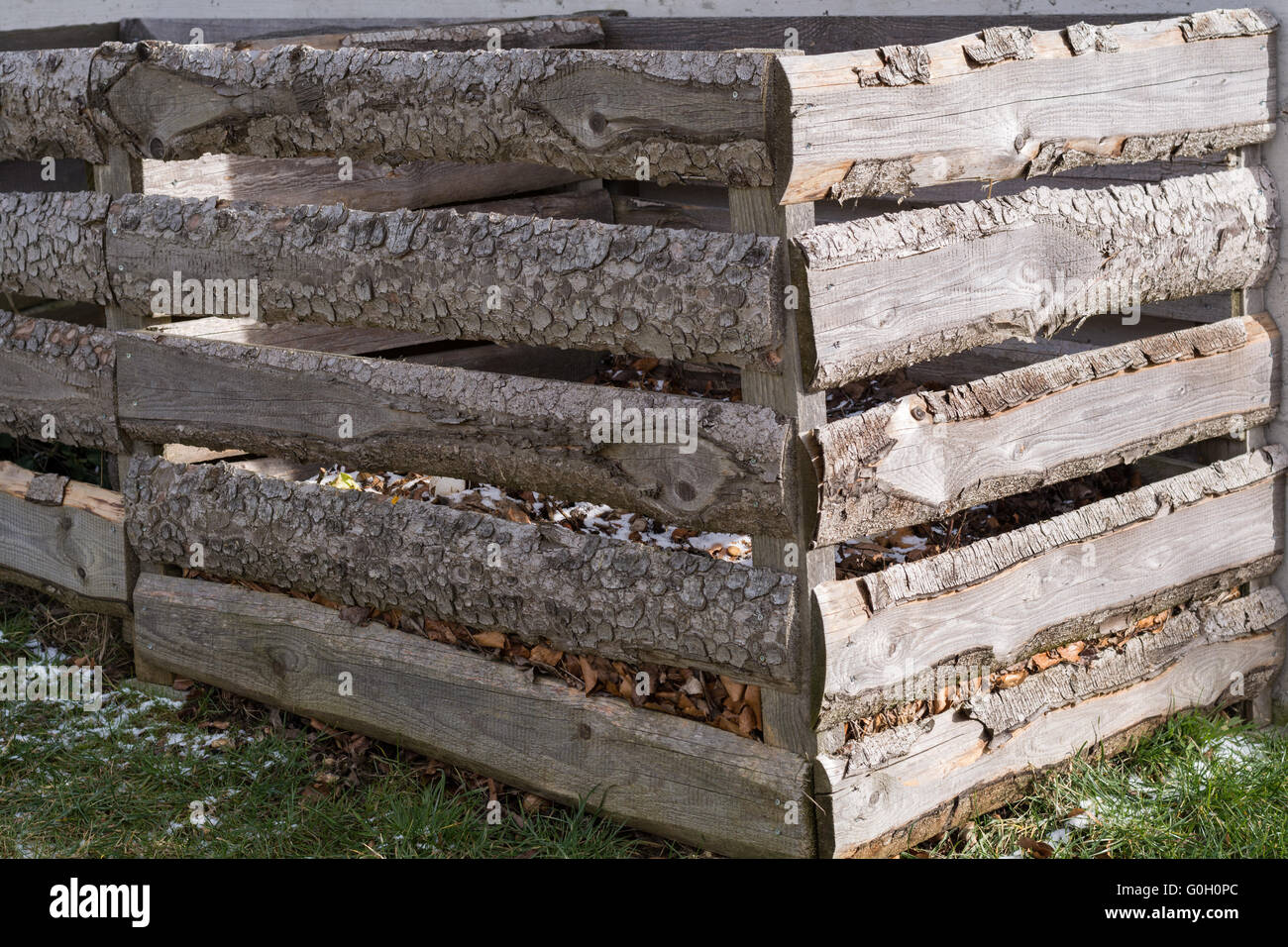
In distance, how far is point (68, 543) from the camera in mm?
4574

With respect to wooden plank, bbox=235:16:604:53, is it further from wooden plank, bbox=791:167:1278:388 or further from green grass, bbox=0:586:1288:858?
green grass, bbox=0:586:1288:858

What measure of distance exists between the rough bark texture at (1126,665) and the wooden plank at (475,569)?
74 cm

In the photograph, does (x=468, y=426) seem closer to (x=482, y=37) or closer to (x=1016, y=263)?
(x=1016, y=263)

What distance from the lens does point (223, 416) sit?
160 inches

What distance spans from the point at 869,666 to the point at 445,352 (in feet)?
9.13

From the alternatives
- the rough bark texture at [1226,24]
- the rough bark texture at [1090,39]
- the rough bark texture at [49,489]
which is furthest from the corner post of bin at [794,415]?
the rough bark texture at [49,489]

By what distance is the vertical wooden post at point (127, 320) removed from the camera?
422 centimetres

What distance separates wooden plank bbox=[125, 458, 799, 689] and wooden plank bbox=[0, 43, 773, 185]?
958mm

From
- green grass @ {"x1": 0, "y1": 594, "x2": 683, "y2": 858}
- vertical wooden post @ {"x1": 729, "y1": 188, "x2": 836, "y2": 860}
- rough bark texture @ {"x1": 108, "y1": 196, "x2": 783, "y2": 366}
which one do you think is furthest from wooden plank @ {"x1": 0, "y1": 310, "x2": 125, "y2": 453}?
vertical wooden post @ {"x1": 729, "y1": 188, "x2": 836, "y2": 860}

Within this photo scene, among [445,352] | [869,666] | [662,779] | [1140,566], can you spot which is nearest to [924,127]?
[869,666]

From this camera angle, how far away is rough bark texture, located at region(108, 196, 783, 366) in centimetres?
291

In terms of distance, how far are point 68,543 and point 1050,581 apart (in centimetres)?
330

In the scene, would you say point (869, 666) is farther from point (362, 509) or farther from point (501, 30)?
point (501, 30)

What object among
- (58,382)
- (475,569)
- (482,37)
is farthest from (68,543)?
(482,37)
